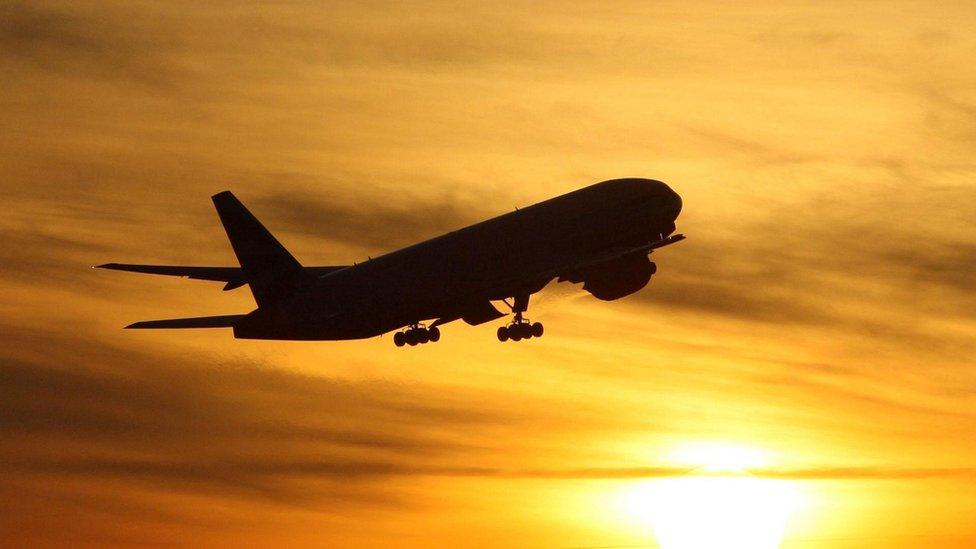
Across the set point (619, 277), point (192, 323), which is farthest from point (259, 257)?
point (619, 277)

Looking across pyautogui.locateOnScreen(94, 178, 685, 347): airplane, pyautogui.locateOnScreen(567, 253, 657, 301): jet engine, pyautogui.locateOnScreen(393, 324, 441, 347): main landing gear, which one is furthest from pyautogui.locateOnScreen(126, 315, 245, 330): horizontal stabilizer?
pyautogui.locateOnScreen(567, 253, 657, 301): jet engine

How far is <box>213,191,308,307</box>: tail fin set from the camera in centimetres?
6938

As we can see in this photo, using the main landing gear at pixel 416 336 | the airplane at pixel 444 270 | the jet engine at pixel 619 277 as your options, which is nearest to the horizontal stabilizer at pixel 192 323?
the airplane at pixel 444 270

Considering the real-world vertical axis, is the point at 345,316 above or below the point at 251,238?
below

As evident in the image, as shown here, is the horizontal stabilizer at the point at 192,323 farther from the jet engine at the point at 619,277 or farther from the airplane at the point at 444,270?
the jet engine at the point at 619,277

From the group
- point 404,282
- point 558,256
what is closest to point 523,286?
point 558,256

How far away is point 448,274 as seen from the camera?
6819 cm

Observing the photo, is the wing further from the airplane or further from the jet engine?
the jet engine

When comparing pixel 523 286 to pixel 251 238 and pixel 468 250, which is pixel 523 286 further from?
pixel 251 238

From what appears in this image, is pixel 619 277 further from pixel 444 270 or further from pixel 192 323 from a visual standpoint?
pixel 192 323

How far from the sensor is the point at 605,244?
72.1 metres

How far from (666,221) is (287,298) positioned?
958 inches

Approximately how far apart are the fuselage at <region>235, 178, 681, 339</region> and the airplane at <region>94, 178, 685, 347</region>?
0.06 metres

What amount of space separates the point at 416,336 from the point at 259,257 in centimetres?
1129
